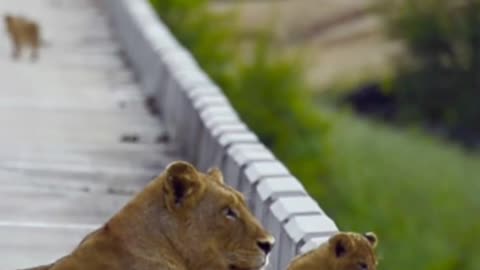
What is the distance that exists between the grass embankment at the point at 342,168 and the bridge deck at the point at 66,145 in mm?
1937

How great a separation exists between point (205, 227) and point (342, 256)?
1.68 feet

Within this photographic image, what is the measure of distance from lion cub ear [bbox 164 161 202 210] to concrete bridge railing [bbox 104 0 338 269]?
36.2 inches

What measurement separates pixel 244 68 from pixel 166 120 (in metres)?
8.05

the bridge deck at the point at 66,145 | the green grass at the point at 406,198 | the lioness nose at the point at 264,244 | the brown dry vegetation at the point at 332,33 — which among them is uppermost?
the lioness nose at the point at 264,244

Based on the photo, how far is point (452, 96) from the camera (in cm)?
3694

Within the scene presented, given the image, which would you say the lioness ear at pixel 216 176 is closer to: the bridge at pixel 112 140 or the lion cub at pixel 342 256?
the lion cub at pixel 342 256

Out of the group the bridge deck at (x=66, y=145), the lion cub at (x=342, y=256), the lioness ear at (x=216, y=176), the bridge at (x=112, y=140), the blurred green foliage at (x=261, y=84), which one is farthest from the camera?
the blurred green foliage at (x=261, y=84)

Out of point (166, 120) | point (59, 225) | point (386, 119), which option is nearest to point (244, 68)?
point (166, 120)

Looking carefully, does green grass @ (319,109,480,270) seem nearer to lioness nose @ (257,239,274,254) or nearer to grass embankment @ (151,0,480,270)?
grass embankment @ (151,0,480,270)

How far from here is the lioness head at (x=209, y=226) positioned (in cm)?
656

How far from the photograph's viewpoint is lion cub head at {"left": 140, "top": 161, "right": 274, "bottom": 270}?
655cm

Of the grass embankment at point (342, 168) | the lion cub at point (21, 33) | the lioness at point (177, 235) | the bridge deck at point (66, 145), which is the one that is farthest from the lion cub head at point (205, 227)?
the lion cub at point (21, 33)

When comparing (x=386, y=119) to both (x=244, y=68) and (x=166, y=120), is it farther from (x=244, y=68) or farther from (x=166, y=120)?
(x=166, y=120)

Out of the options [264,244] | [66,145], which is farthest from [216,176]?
[66,145]
